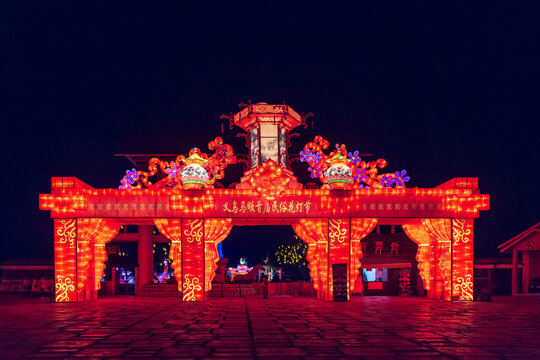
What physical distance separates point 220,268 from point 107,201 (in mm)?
9906

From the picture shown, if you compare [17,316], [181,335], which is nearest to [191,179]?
[17,316]

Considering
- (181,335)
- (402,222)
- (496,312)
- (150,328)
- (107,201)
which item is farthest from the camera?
(402,222)

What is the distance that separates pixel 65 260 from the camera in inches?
568

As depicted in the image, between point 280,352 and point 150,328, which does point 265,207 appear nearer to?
point 150,328

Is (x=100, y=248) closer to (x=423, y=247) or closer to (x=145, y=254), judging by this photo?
(x=145, y=254)

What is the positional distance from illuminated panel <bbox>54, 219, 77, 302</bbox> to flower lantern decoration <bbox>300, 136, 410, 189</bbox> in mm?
8281

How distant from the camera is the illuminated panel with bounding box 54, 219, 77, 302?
14.3m

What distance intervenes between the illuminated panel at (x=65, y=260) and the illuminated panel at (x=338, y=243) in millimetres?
8586

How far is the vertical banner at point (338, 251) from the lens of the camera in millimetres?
14781

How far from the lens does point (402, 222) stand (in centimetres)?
1620

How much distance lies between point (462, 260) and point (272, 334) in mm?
10039

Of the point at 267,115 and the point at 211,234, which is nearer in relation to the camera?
the point at 211,234

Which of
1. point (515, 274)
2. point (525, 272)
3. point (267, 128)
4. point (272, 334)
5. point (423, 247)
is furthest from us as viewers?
point (525, 272)

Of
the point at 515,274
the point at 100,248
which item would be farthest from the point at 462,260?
the point at 100,248
